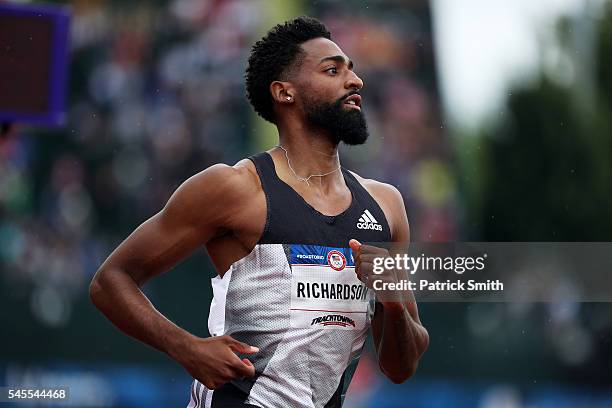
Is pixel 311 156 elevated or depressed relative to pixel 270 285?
elevated

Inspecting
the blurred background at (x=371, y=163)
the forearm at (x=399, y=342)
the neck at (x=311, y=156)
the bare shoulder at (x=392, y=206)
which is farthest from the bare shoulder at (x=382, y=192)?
the blurred background at (x=371, y=163)

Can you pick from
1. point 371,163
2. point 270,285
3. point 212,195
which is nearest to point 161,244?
point 212,195

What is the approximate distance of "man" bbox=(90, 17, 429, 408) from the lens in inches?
129

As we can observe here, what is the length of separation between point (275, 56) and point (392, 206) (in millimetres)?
697

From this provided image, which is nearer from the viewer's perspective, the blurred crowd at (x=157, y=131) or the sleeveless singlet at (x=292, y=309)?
Answer: the sleeveless singlet at (x=292, y=309)

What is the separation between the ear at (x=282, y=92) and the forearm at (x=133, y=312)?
0.87m

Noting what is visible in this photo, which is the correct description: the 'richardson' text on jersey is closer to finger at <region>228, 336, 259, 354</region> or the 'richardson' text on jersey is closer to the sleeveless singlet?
the sleeveless singlet

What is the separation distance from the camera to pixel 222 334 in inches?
133

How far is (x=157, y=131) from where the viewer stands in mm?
10312

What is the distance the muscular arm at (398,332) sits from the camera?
3381 mm

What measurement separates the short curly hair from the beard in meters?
0.22

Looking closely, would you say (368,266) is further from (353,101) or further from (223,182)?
(353,101)

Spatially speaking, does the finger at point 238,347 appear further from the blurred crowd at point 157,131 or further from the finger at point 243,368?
the blurred crowd at point 157,131

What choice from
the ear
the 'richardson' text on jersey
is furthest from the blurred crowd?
the 'richardson' text on jersey
